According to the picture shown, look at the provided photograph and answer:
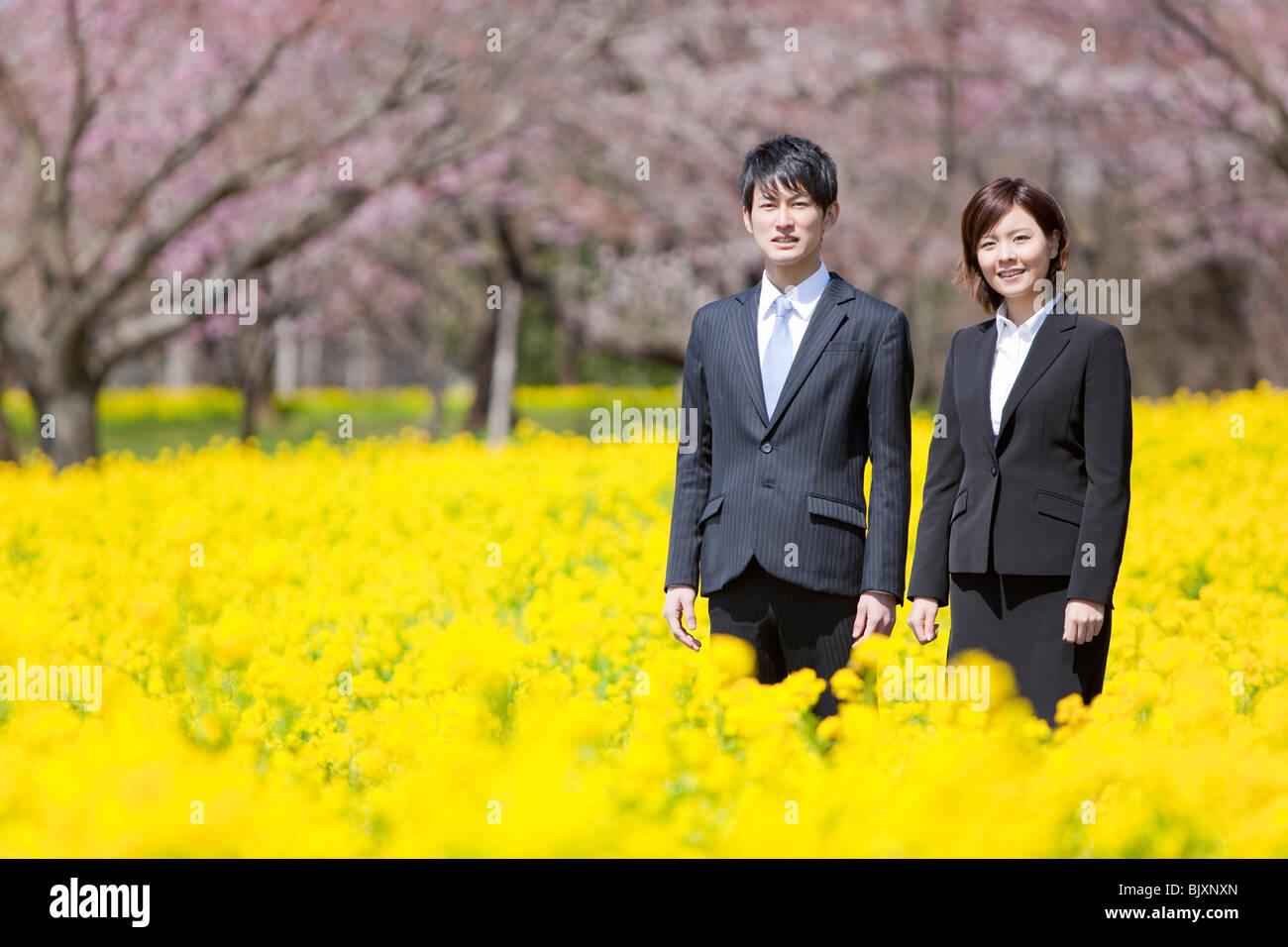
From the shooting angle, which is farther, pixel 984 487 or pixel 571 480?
pixel 571 480

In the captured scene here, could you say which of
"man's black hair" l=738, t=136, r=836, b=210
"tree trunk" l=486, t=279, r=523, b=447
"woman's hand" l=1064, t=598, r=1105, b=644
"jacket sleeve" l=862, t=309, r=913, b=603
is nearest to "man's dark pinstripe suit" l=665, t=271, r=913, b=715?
"jacket sleeve" l=862, t=309, r=913, b=603

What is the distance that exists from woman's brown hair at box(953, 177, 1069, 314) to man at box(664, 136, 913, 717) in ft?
1.11

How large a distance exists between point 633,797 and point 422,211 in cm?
1398

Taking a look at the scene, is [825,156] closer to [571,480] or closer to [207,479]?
[571,480]

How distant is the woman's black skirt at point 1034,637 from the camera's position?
3.00 m

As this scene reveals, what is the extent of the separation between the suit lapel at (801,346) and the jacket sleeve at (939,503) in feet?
1.17

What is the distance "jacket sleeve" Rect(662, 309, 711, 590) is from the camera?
10.3ft

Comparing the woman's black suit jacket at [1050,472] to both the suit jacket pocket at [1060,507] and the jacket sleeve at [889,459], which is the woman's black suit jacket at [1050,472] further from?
the jacket sleeve at [889,459]

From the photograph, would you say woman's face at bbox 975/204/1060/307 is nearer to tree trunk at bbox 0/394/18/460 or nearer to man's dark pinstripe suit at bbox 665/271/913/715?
man's dark pinstripe suit at bbox 665/271/913/715

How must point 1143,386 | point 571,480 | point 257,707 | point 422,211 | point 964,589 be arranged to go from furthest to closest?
point 1143,386 → point 422,211 → point 571,480 → point 257,707 → point 964,589

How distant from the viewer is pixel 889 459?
2.94 meters
